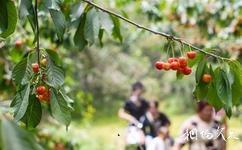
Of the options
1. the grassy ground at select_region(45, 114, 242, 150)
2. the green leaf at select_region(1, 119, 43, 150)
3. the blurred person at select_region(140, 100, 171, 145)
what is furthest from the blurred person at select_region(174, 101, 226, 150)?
the grassy ground at select_region(45, 114, 242, 150)

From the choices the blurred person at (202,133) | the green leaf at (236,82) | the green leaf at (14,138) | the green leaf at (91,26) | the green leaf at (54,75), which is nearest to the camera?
the green leaf at (14,138)

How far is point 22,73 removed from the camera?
1368 millimetres

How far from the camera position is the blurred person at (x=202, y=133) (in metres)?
3.14

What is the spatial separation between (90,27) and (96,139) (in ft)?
26.0

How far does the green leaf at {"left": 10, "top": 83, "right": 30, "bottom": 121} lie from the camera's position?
124 centimetres

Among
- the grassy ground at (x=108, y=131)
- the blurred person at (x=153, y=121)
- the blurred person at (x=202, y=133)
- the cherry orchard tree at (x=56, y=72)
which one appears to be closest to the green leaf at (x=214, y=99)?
the cherry orchard tree at (x=56, y=72)

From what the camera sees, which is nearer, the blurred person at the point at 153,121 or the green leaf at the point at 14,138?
the green leaf at the point at 14,138

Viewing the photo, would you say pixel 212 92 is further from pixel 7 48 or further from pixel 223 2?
pixel 223 2

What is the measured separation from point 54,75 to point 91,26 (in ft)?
1.18

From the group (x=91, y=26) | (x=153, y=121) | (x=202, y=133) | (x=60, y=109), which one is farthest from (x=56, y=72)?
(x=153, y=121)

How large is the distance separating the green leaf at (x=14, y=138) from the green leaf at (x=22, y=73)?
75 centimetres

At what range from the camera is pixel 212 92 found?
5.03 feet

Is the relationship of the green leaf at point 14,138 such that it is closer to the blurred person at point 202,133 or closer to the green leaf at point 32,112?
the green leaf at point 32,112

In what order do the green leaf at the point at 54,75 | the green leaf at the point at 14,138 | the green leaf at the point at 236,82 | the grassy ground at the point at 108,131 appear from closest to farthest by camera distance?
1. the green leaf at the point at 14,138
2. the green leaf at the point at 54,75
3. the green leaf at the point at 236,82
4. the grassy ground at the point at 108,131
